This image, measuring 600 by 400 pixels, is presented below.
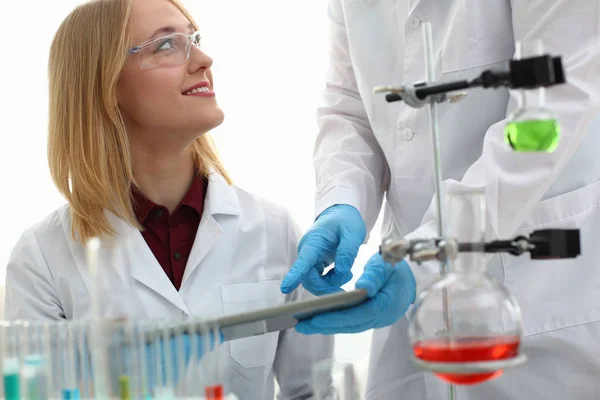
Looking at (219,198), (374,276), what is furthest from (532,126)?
(219,198)

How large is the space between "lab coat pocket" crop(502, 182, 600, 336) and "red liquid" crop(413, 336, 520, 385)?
1.99 ft

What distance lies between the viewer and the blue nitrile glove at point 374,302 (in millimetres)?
1325

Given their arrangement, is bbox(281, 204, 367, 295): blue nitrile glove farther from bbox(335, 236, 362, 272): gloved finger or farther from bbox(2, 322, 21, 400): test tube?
bbox(2, 322, 21, 400): test tube

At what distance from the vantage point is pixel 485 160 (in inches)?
56.4

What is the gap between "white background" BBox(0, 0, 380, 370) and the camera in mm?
3305

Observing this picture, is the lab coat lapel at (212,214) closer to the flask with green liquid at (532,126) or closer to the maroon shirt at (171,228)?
the maroon shirt at (171,228)

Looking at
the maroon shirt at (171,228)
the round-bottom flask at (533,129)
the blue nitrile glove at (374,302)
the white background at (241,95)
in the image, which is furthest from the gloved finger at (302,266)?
the white background at (241,95)

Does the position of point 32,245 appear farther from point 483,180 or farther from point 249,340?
point 483,180

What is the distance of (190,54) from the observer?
6.43 ft

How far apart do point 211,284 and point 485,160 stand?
2.47 feet

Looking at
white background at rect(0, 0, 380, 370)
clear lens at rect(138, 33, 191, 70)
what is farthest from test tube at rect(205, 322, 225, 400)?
white background at rect(0, 0, 380, 370)

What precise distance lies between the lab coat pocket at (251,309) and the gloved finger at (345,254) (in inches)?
11.7

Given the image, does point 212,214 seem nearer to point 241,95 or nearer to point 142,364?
point 142,364

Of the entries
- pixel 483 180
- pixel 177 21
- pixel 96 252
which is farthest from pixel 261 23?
pixel 96 252
